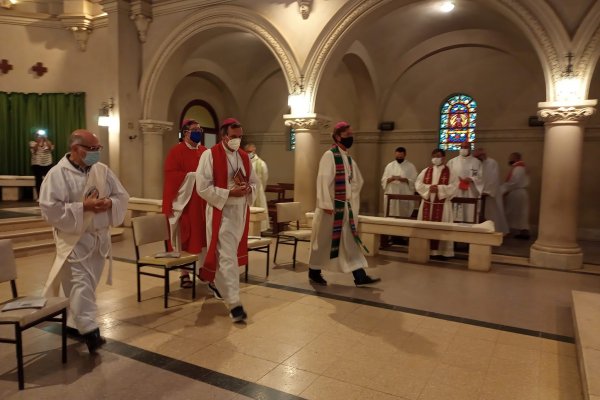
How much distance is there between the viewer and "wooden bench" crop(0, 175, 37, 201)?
11.2 m

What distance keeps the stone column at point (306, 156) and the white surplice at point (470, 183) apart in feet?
8.63

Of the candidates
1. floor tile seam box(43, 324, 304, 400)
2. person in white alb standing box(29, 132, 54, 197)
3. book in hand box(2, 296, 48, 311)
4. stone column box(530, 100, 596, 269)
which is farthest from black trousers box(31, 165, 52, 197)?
stone column box(530, 100, 596, 269)

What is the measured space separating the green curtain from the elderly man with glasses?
9689mm

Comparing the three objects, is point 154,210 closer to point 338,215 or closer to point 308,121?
point 308,121

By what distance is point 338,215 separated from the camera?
5359 mm

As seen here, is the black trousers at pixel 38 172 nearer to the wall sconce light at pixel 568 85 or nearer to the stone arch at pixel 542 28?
the stone arch at pixel 542 28

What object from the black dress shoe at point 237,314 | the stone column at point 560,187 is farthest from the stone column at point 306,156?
the black dress shoe at point 237,314

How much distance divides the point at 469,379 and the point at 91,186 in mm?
3180

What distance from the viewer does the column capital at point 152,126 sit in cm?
1073

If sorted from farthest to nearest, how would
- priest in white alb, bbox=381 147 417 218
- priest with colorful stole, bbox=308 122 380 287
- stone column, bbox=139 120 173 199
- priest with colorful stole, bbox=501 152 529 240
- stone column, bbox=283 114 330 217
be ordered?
stone column, bbox=139 120 173 199 < priest with colorful stole, bbox=501 152 529 240 < priest in white alb, bbox=381 147 417 218 < stone column, bbox=283 114 330 217 < priest with colorful stole, bbox=308 122 380 287

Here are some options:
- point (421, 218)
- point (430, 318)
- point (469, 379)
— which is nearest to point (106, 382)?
point (469, 379)

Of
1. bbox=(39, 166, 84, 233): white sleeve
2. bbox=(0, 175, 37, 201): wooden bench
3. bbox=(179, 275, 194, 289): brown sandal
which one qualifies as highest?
bbox=(39, 166, 84, 233): white sleeve

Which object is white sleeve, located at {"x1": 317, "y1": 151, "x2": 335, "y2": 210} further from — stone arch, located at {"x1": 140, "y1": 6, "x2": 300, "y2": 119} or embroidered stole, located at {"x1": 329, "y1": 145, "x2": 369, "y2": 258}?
stone arch, located at {"x1": 140, "y1": 6, "x2": 300, "y2": 119}

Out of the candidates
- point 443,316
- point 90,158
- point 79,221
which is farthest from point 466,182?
point 79,221
